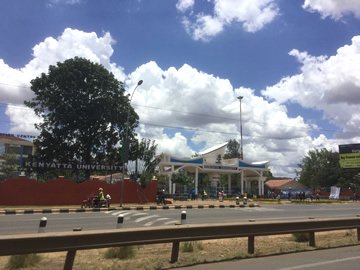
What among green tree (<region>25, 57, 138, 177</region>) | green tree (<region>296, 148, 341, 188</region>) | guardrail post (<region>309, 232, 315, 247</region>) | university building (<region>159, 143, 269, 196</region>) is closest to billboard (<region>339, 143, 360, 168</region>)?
university building (<region>159, 143, 269, 196</region>)

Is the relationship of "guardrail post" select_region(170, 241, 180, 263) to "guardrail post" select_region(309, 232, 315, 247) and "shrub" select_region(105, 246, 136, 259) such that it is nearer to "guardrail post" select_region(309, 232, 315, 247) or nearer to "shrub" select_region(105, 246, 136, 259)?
"shrub" select_region(105, 246, 136, 259)

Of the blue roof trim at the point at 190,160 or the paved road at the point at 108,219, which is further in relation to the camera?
the blue roof trim at the point at 190,160

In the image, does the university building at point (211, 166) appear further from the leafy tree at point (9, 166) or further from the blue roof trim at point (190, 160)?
the leafy tree at point (9, 166)

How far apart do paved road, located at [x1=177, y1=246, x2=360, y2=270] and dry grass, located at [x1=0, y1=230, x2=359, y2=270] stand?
0.41 metres

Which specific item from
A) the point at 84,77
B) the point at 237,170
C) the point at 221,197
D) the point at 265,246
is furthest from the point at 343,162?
the point at 265,246

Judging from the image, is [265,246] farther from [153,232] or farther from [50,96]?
[50,96]

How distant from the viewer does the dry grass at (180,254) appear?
8.80 meters

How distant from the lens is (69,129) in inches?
2009

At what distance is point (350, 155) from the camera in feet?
208

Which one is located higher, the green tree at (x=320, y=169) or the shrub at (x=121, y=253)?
the green tree at (x=320, y=169)

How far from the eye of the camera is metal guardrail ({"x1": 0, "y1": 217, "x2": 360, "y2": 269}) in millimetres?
7078

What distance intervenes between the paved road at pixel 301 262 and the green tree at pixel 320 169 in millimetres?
80007

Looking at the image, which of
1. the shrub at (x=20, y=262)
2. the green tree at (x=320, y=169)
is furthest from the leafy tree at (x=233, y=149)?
the shrub at (x=20, y=262)

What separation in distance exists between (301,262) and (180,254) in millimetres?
2675
